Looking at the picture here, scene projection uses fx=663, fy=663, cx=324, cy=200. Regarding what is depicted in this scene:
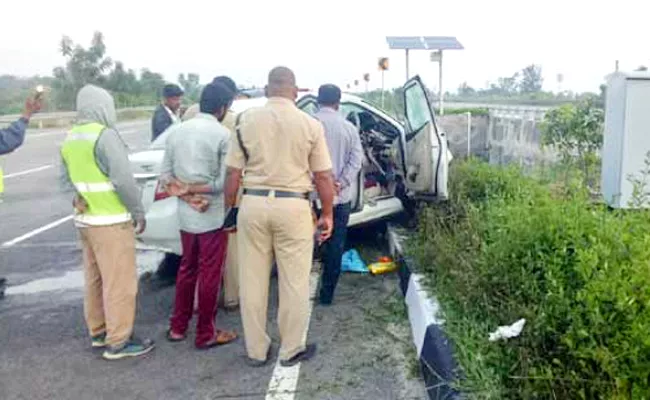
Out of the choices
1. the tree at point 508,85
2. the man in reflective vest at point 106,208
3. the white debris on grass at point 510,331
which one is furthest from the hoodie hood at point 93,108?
the tree at point 508,85

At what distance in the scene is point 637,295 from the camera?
2.78m

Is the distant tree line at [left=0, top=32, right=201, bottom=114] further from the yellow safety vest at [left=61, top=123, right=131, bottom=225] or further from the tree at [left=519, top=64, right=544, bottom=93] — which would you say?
the yellow safety vest at [left=61, top=123, right=131, bottom=225]

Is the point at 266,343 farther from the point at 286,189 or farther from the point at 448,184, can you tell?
the point at 448,184

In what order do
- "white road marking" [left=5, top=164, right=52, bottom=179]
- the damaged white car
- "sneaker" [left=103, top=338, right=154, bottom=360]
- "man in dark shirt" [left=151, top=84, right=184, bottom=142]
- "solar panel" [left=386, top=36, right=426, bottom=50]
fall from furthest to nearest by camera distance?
"white road marking" [left=5, top=164, right=52, bottom=179] < "solar panel" [left=386, top=36, right=426, bottom=50] < "man in dark shirt" [left=151, top=84, right=184, bottom=142] < the damaged white car < "sneaker" [left=103, top=338, right=154, bottom=360]

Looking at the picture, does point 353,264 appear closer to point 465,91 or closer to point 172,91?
point 172,91

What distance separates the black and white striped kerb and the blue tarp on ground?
2.92 ft

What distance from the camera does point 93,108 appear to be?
4410mm

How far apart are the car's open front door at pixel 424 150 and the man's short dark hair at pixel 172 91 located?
111 inches

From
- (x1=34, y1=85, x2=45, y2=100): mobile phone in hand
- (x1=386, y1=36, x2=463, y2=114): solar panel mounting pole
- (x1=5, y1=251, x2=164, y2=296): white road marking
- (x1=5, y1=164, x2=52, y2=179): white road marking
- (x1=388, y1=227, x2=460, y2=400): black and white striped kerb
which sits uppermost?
(x1=386, y1=36, x2=463, y2=114): solar panel mounting pole

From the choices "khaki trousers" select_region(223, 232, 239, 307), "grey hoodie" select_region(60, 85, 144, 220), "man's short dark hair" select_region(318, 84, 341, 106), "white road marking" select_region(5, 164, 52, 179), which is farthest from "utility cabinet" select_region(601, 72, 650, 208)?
"white road marking" select_region(5, 164, 52, 179)

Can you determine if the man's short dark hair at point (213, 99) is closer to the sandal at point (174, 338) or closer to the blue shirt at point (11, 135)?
the blue shirt at point (11, 135)

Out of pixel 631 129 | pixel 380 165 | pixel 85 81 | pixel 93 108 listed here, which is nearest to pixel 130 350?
pixel 93 108

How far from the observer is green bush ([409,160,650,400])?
2.68 metres

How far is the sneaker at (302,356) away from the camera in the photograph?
14.6 feet
